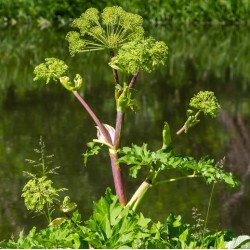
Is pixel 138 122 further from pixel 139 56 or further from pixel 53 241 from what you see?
pixel 53 241

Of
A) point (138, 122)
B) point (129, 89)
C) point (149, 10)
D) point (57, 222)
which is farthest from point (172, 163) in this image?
point (149, 10)

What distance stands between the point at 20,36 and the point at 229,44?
3.25 m

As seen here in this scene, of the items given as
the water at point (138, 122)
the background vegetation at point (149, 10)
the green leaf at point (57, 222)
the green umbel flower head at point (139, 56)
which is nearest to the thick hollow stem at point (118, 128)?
the green umbel flower head at point (139, 56)

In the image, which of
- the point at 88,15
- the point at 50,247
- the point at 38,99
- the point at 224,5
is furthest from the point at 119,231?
the point at 224,5

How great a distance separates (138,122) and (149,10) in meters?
8.36

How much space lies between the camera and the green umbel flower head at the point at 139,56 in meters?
3.02

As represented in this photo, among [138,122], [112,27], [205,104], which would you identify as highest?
[112,27]

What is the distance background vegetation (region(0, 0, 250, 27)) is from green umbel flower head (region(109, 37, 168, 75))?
12.1 meters

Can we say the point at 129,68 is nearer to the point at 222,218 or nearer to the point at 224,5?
the point at 222,218

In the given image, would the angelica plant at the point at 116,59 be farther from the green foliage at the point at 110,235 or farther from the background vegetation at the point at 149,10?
the background vegetation at the point at 149,10

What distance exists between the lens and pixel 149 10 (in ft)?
51.9

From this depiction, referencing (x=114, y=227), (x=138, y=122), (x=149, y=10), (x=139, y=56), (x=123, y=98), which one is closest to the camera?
(x=114, y=227)

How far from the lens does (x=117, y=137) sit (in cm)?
321

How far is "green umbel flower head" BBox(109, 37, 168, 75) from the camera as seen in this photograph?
9.90ft
